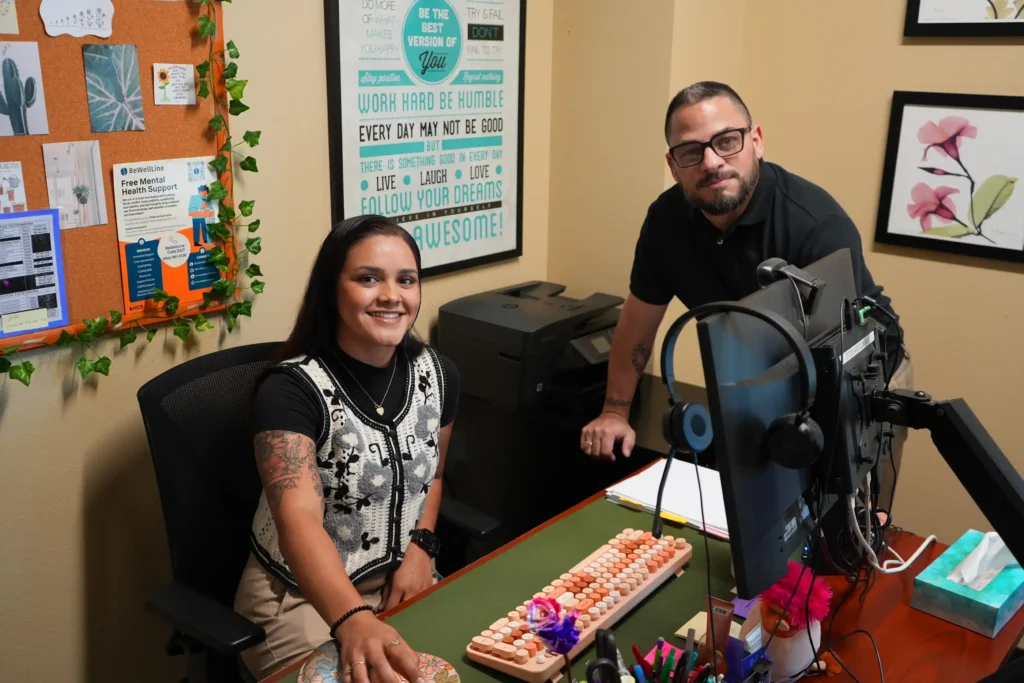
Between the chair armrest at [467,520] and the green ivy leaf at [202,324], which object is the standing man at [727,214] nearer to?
the chair armrest at [467,520]

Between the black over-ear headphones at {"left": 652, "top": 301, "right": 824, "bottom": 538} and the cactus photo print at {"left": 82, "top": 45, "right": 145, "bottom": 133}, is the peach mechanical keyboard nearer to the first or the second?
the black over-ear headphones at {"left": 652, "top": 301, "right": 824, "bottom": 538}

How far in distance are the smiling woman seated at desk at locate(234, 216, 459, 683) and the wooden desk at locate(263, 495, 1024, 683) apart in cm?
22

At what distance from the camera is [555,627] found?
1212 mm

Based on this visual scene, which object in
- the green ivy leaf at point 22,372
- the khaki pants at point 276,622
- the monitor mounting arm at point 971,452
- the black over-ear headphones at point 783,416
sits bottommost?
the khaki pants at point 276,622

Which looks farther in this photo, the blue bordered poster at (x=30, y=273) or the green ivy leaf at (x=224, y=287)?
the green ivy leaf at (x=224, y=287)

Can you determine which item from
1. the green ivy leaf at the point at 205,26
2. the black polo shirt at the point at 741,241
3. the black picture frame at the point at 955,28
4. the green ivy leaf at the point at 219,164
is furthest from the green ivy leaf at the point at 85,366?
the black picture frame at the point at 955,28

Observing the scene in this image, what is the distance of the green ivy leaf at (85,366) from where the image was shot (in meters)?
1.75

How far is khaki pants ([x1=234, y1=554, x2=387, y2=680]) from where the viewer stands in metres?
1.55

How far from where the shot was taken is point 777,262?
1.03m

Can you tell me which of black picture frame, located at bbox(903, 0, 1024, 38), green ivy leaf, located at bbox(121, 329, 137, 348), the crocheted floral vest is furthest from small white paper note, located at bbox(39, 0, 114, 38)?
black picture frame, located at bbox(903, 0, 1024, 38)

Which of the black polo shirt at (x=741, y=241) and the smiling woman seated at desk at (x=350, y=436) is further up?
the black polo shirt at (x=741, y=241)

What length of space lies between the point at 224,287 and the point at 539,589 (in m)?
1.01

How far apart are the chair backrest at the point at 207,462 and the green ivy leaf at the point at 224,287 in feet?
0.82

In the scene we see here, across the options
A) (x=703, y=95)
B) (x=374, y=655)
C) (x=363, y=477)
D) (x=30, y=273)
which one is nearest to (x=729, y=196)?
(x=703, y=95)
